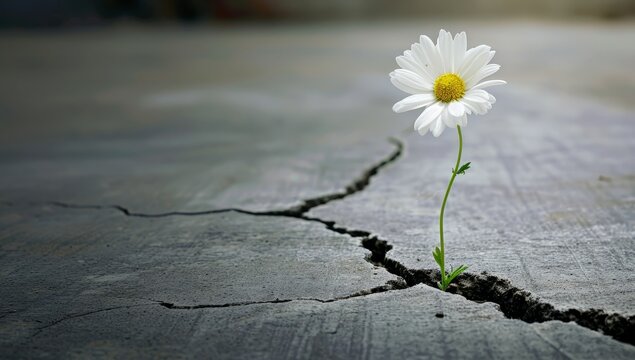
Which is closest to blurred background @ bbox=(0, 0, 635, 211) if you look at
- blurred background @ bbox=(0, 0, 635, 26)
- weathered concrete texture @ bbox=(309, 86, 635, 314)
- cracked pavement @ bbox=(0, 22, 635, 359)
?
cracked pavement @ bbox=(0, 22, 635, 359)

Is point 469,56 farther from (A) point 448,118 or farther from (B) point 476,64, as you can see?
(A) point 448,118

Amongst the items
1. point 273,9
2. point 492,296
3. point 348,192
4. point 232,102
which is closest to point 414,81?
point 492,296

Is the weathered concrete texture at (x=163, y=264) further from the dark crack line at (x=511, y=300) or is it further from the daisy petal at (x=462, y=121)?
the daisy petal at (x=462, y=121)

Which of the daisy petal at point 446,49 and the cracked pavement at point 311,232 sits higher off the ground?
the daisy petal at point 446,49

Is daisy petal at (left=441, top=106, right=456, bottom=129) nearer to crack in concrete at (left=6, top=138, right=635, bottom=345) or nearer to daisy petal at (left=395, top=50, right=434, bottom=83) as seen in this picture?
daisy petal at (left=395, top=50, right=434, bottom=83)

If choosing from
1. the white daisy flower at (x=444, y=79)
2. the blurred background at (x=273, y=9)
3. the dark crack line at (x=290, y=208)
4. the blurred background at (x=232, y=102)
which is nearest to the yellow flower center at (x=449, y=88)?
the white daisy flower at (x=444, y=79)

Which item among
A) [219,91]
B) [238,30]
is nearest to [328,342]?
[219,91]

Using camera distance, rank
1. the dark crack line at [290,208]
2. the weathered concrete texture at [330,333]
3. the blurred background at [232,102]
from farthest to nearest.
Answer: the blurred background at [232,102], the dark crack line at [290,208], the weathered concrete texture at [330,333]
